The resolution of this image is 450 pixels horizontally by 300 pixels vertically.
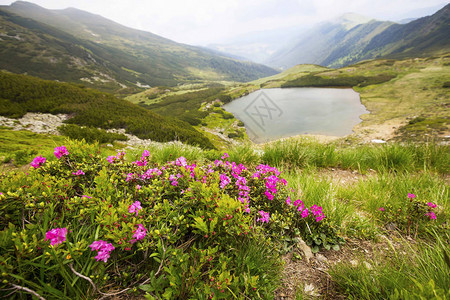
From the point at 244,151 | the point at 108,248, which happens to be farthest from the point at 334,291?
the point at 244,151

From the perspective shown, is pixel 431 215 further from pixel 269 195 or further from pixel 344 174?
pixel 344 174

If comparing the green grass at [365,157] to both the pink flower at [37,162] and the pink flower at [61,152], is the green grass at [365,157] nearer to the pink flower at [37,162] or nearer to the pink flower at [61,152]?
the pink flower at [61,152]

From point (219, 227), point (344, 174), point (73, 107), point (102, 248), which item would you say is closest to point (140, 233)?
point (102, 248)

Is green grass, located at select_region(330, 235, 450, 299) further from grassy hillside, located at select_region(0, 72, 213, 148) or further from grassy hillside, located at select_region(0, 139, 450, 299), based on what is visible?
grassy hillside, located at select_region(0, 72, 213, 148)

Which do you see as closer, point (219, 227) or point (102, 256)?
point (102, 256)

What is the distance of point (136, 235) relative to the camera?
1.46 meters

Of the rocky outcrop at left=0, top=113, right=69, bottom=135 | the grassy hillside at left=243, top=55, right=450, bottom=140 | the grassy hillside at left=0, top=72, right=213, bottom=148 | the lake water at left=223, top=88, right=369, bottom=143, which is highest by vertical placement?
the grassy hillside at left=243, top=55, right=450, bottom=140

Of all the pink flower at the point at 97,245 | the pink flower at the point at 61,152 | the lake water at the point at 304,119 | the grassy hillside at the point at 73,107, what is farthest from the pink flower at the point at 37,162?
the lake water at the point at 304,119

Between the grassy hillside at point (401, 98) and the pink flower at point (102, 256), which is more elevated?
the grassy hillside at point (401, 98)

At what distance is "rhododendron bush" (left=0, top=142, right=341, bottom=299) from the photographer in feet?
4.13

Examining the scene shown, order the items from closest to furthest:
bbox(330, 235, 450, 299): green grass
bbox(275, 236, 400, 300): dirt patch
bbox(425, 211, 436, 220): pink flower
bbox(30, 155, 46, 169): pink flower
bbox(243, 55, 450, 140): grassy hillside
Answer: bbox(330, 235, 450, 299): green grass < bbox(275, 236, 400, 300): dirt patch < bbox(30, 155, 46, 169): pink flower < bbox(425, 211, 436, 220): pink flower < bbox(243, 55, 450, 140): grassy hillside

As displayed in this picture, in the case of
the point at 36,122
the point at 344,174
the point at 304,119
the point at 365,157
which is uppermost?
the point at 365,157

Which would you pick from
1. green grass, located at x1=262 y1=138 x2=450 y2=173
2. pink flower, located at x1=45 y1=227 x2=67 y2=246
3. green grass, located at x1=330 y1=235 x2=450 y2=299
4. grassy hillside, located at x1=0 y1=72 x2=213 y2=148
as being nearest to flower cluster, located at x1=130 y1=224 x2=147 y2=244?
pink flower, located at x1=45 y1=227 x2=67 y2=246

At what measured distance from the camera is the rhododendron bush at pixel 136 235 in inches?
49.6
